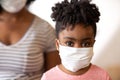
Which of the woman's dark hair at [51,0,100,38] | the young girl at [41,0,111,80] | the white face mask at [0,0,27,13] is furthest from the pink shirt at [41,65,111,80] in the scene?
the white face mask at [0,0,27,13]

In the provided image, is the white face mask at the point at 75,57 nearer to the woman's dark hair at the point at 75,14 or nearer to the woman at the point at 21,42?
the woman's dark hair at the point at 75,14

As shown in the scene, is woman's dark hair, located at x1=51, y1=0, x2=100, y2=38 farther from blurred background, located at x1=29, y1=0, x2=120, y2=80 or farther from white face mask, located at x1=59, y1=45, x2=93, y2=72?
blurred background, located at x1=29, y1=0, x2=120, y2=80

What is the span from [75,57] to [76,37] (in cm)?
8

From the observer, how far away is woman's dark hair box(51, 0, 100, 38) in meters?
1.09

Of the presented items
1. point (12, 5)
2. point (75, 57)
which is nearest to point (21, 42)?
point (12, 5)

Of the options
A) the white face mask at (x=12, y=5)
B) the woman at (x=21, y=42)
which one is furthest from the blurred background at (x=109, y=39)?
the white face mask at (x=12, y=5)

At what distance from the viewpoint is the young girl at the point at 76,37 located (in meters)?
1.08

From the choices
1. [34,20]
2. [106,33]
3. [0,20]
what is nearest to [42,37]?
[34,20]

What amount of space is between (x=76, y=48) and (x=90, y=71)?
0.14 metres

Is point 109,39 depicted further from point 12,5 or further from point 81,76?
point 12,5

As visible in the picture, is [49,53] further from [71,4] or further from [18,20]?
[71,4]

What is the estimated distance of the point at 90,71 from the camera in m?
1.16

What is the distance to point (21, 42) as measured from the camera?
1.34 m

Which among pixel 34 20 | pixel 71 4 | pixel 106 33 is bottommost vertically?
pixel 106 33
